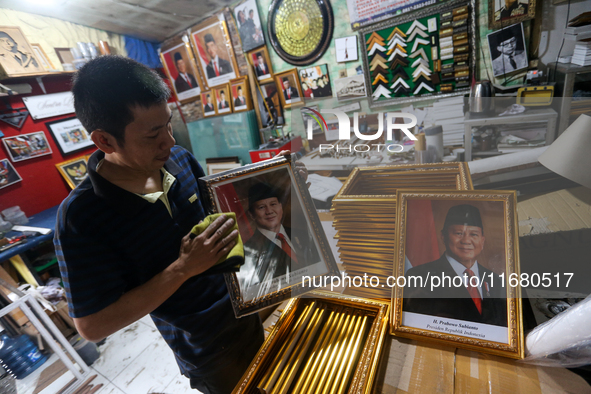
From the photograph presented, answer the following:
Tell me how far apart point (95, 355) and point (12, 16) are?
3.50 m

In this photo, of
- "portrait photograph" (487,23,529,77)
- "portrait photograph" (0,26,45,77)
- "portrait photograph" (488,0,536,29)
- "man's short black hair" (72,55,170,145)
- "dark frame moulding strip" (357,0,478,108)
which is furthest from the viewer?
"portrait photograph" (0,26,45,77)

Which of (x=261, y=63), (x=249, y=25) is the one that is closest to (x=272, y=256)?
(x=261, y=63)

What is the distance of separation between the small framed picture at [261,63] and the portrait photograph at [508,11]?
7.20ft

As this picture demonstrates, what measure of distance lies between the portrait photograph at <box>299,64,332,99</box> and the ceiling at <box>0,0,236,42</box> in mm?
1241

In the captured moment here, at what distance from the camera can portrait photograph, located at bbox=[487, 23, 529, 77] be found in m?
1.99

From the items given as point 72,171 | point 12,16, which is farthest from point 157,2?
point 72,171

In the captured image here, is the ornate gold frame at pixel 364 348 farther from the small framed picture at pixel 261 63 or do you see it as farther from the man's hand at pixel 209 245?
the small framed picture at pixel 261 63

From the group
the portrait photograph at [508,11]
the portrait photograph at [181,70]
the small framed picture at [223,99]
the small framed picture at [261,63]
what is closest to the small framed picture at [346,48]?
the small framed picture at [261,63]

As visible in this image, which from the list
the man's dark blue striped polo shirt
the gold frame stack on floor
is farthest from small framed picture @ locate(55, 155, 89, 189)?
the gold frame stack on floor

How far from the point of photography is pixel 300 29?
112 inches

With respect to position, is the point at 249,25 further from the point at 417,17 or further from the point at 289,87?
the point at 417,17

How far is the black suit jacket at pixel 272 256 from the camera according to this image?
75cm

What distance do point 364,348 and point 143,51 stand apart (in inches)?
192

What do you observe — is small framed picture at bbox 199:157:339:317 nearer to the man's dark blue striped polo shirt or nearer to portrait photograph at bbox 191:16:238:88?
the man's dark blue striped polo shirt
